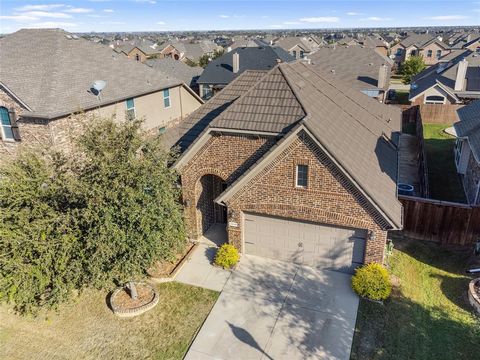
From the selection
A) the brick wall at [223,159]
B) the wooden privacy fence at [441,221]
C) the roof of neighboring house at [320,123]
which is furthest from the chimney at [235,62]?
the wooden privacy fence at [441,221]

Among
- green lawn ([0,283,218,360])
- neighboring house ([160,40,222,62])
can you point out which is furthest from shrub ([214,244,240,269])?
neighboring house ([160,40,222,62])

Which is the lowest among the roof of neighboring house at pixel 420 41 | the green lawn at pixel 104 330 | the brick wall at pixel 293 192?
the green lawn at pixel 104 330

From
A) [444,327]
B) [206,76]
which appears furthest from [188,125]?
[206,76]

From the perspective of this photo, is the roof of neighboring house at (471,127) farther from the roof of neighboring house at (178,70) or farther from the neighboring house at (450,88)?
the roof of neighboring house at (178,70)

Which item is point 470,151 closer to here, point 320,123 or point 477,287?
point 477,287

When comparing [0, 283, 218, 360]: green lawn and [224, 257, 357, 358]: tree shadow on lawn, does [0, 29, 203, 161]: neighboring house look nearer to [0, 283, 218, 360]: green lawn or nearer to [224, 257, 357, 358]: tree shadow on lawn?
[0, 283, 218, 360]: green lawn

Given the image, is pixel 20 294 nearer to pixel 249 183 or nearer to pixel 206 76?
pixel 249 183
